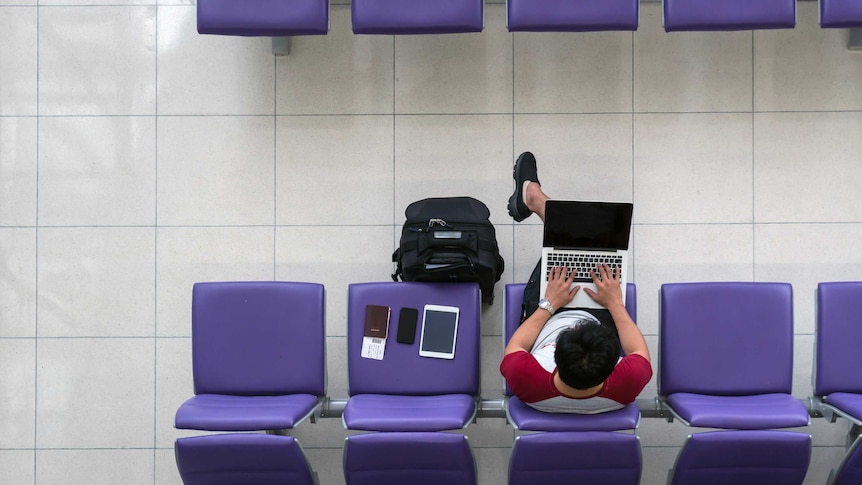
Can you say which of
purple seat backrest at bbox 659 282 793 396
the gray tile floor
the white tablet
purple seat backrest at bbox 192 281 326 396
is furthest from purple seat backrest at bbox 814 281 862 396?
purple seat backrest at bbox 192 281 326 396

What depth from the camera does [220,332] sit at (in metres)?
→ 3.55

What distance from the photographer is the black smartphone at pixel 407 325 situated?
11.6 feet

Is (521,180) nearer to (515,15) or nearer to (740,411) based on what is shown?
(515,15)

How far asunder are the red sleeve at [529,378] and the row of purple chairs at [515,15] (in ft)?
4.71

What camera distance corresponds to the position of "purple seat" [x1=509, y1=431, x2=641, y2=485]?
9.89 feet

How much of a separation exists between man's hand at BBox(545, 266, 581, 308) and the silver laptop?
0.04 m

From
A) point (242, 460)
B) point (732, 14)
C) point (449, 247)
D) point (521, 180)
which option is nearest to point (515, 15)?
point (521, 180)

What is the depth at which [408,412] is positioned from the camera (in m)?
3.23

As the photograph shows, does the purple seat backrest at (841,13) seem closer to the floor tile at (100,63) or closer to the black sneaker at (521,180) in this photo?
the black sneaker at (521,180)

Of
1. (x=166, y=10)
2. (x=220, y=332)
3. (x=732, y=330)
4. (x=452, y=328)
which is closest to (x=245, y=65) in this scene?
(x=166, y=10)

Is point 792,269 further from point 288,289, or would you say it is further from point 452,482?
point 288,289

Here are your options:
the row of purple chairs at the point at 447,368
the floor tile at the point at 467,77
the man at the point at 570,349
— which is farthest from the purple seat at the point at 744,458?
the floor tile at the point at 467,77

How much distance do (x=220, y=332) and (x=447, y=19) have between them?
1.66 meters

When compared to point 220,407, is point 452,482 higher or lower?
lower
